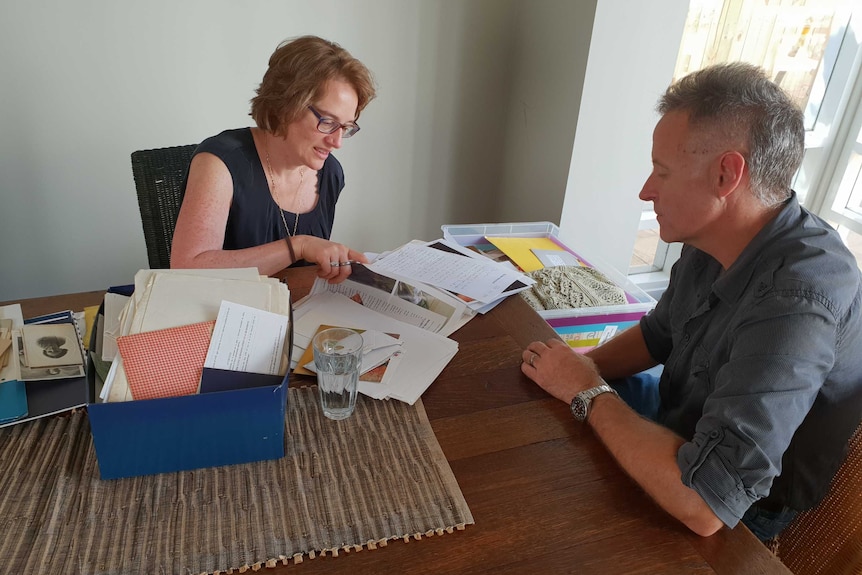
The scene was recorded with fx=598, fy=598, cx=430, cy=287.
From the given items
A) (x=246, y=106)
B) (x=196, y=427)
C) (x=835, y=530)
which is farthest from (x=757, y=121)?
(x=246, y=106)

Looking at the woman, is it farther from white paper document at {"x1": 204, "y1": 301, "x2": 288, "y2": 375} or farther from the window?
the window

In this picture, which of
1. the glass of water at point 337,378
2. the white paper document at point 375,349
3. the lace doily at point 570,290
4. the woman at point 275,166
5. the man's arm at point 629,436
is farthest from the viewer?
the lace doily at point 570,290

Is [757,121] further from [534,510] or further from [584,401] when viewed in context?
[534,510]

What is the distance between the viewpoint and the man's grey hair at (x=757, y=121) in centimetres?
98

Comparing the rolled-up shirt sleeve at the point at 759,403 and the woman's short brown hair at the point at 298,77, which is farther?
the woman's short brown hair at the point at 298,77

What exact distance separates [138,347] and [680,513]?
74cm

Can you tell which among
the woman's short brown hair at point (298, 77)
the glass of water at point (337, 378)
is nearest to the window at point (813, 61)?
the woman's short brown hair at point (298, 77)

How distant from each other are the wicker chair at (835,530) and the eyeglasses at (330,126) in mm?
1220

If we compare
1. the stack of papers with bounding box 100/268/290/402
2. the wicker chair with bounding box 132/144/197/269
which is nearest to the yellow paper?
the wicker chair with bounding box 132/144/197/269

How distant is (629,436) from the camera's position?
0.90 m

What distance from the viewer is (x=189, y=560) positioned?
0.68 metres

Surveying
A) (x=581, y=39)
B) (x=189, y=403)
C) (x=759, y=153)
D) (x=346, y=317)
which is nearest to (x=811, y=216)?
(x=759, y=153)

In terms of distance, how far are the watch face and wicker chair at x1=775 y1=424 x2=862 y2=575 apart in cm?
39

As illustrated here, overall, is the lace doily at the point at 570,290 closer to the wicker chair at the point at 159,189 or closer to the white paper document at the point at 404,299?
the white paper document at the point at 404,299
